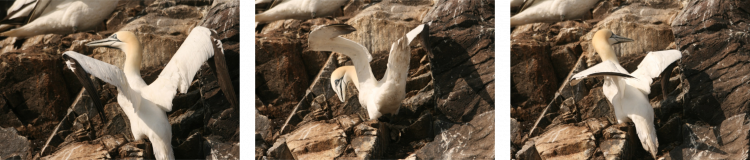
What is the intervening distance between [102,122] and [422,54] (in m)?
1.81

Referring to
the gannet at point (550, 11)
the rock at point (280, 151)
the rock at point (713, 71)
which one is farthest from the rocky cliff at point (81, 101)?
the rock at point (713, 71)

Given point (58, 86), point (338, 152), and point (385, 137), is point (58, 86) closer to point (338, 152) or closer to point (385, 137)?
point (338, 152)

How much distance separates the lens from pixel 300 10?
351cm

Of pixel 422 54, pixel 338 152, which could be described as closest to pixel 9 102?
pixel 338 152

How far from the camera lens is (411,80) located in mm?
3355

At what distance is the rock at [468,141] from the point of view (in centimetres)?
341

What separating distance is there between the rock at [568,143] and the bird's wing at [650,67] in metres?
0.38

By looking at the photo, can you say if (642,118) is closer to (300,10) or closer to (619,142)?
(619,142)

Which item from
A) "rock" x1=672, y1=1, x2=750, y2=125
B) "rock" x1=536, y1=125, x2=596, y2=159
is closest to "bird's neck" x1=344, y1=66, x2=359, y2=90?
"rock" x1=536, y1=125, x2=596, y2=159

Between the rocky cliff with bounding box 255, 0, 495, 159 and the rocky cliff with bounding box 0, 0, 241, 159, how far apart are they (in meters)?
0.38

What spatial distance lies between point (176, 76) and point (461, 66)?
5.19 ft

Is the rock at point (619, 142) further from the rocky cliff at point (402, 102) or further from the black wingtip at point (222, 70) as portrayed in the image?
the black wingtip at point (222, 70)

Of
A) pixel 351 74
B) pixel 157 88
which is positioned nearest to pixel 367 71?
pixel 351 74

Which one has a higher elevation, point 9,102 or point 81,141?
point 9,102
